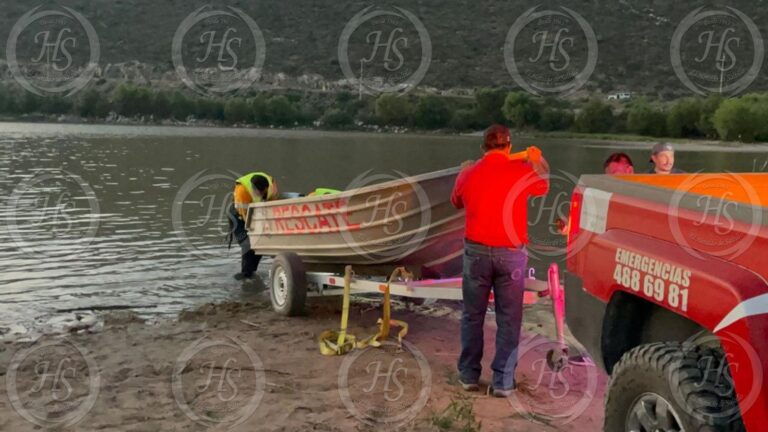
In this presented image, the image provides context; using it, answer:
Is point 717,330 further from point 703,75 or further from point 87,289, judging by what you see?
point 703,75

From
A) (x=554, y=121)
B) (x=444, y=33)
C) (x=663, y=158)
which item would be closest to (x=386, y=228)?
(x=663, y=158)

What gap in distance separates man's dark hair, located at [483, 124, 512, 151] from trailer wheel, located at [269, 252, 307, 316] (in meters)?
3.38

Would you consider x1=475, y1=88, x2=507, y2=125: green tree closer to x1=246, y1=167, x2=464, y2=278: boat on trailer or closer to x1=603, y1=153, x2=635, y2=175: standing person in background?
x1=246, y1=167, x2=464, y2=278: boat on trailer

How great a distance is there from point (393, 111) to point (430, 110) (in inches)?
189

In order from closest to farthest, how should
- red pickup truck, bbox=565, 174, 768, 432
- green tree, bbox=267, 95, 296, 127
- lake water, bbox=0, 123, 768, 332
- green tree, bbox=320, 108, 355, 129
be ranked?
red pickup truck, bbox=565, 174, 768, 432, lake water, bbox=0, 123, 768, 332, green tree, bbox=320, 108, 355, 129, green tree, bbox=267, 95, 296, 127

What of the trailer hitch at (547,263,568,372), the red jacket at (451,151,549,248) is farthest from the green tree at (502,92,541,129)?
the red jacket at (451,151,549,248)

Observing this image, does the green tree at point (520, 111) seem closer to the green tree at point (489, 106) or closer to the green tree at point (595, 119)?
the green tree at point (489, 106)

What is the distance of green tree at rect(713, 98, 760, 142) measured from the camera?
61.2m

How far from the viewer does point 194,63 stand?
101m

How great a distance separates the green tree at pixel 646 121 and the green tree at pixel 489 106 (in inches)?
546

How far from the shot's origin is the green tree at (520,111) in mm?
75688

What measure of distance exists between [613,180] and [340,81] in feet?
320

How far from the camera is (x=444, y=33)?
Result: 3900 inches

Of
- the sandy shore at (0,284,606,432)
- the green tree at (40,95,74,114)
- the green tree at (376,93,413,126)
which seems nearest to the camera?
the sandy shore at (0,284,606,432)
